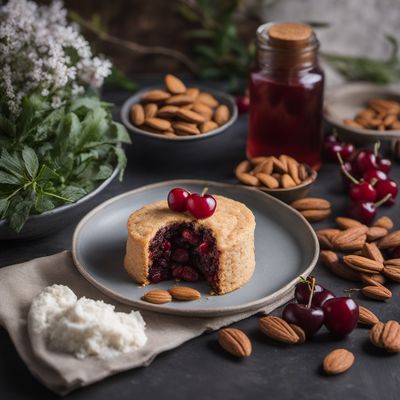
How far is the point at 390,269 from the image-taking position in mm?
2059

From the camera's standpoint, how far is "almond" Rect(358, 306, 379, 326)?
1.87 m

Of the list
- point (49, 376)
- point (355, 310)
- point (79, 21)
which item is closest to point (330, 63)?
point (79, 21)

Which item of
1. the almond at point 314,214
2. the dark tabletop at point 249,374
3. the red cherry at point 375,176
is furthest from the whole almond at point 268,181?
the dark tabletop at point 249,374

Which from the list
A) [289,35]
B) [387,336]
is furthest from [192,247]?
[289,35]

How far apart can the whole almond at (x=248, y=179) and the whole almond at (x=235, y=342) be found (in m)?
0.68

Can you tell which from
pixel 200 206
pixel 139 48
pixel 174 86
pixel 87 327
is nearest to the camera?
pixel 87 327

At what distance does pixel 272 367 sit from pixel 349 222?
71 cm

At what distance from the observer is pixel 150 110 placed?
2.61 meters

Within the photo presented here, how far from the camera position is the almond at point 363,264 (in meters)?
2.05

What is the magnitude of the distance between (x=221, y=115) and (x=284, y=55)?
1.18 feet

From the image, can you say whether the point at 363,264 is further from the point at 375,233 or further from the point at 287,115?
the point at 287,115

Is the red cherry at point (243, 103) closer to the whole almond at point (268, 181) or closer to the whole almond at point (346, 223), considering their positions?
the whole almond at point (268, 181)

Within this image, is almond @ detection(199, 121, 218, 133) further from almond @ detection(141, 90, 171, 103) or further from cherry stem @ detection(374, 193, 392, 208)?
cherry stem @ detection(374, 193, 392, 208)

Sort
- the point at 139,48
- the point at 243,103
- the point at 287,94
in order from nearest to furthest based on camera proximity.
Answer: the point at 287,94 → the point at 243,103 → the point at 139,48
